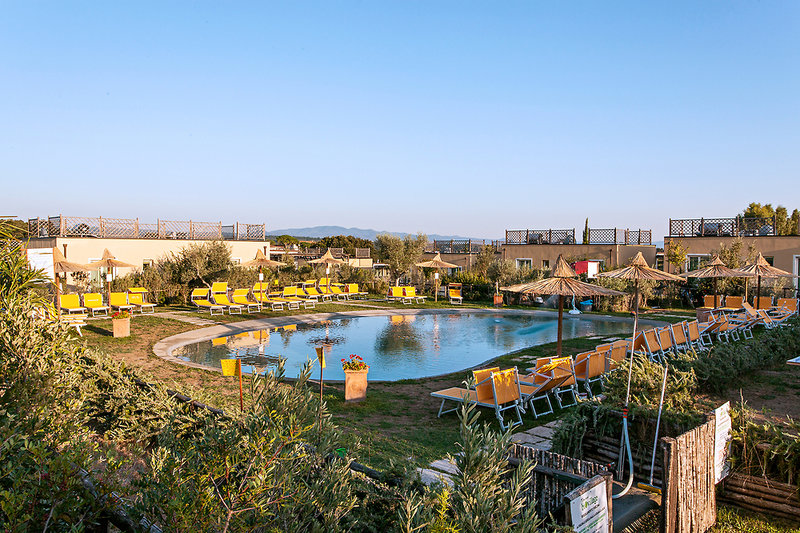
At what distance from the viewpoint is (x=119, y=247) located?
78.8ft

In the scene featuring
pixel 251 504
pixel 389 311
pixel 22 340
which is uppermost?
pixel 22 340

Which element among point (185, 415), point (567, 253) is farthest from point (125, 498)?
point (567, 253)

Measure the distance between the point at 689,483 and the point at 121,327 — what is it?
13.2 meters

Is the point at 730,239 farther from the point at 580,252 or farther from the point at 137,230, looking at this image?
the point at 137,230

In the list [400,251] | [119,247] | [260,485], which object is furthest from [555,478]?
[400,251]

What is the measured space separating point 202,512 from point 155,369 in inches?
337

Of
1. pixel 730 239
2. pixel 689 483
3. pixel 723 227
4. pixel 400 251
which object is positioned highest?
pixel 723 227

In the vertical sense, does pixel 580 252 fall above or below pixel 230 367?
above

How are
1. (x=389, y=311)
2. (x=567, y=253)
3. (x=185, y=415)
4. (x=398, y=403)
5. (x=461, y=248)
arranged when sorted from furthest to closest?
(x=461, y=248) < (x=567, y=253) < (x=389, y=311) < (x=398, y=403) < (x=185, y=415)

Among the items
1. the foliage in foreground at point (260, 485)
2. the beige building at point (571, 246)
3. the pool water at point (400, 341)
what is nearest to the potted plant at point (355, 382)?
the pool water at point (400, 341)

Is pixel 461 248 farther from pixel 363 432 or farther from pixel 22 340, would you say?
pixel 22 340

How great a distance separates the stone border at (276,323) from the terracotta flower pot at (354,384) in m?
2.25

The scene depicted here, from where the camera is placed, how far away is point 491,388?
7.28 metres

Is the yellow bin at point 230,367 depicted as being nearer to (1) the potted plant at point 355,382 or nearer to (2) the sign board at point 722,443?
(1) the potted plant at point 355,382
